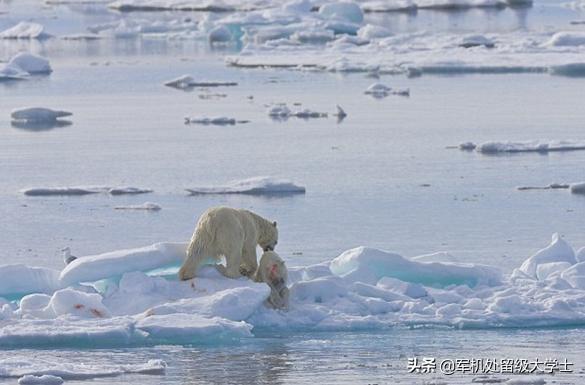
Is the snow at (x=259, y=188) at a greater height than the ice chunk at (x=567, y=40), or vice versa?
the snow at (x=259, y=188)

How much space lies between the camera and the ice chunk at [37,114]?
65.5 feet

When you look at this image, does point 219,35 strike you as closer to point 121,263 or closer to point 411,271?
point 411,271

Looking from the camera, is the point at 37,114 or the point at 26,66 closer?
the point at 37,114

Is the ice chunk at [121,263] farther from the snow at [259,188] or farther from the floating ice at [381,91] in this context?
the floating ice at [381,91]

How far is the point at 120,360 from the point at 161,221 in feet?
17.5

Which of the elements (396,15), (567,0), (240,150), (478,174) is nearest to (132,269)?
(478,174)

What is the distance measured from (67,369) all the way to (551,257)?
3615 mm

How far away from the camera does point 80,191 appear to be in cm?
1475

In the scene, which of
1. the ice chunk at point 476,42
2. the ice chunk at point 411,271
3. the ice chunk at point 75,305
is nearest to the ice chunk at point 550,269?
the ice chunk at point 411,271

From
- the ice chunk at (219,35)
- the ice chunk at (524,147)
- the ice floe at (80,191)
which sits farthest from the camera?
the ice chunk at (219,35)

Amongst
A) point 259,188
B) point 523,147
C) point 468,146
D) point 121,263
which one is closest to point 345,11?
point 468,146

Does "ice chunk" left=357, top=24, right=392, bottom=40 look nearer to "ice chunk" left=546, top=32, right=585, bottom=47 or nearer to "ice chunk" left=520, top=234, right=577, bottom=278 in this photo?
"ice chunk" left=546, top=32, right=585, bottom=47

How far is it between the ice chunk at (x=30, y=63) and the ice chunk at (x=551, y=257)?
1835 cm

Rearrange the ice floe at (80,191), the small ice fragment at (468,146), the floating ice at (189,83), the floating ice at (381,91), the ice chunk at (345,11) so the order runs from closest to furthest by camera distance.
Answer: the ice floe at (80,191)
the small ice fragment at (468,146)
the floating ice at (381,91)
the floating ice at (189,83)
the ice chunk at (345,11)
